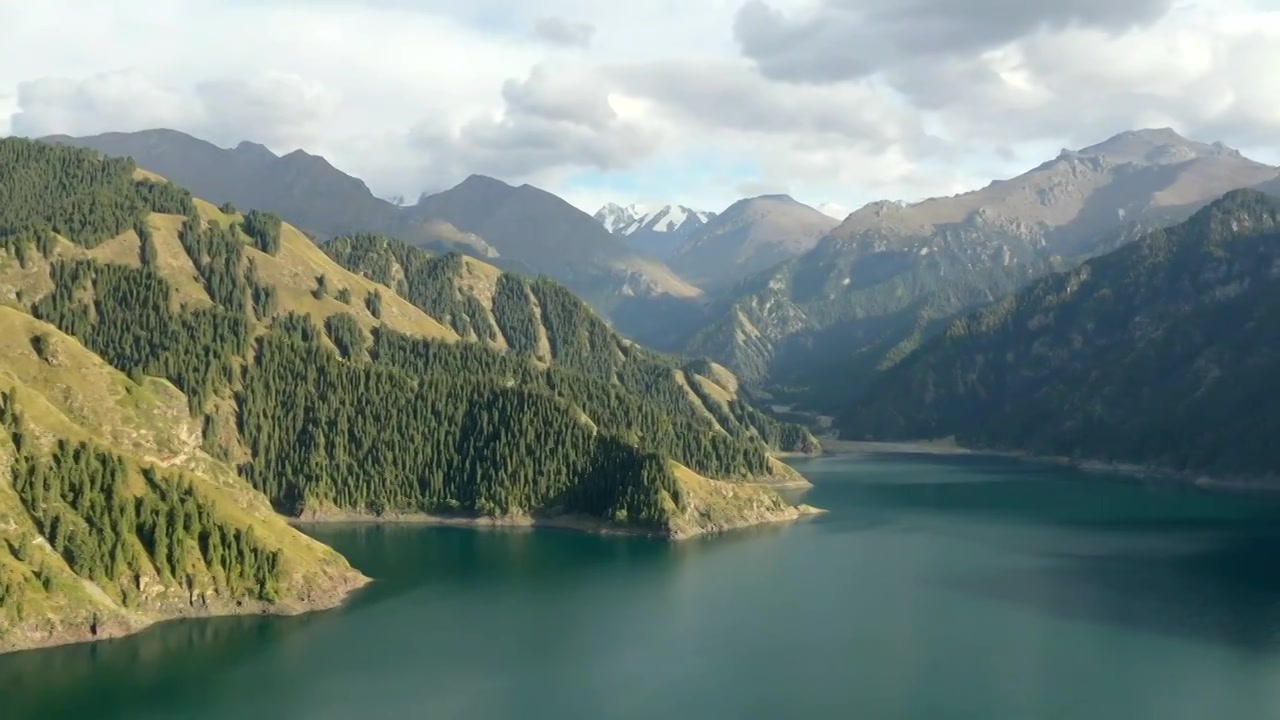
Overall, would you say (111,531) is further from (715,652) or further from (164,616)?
(715,652)

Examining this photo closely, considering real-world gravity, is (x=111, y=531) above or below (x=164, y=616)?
above

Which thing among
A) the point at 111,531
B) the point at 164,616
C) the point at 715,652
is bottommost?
the point at 715,652

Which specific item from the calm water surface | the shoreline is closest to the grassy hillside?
the shoreline

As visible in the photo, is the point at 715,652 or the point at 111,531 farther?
the point at 111,531

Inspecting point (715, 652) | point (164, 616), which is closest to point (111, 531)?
point (164, 616)

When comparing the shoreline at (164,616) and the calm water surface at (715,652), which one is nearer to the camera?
the calm water surface at (715,652)

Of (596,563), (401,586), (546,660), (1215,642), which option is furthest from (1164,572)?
(401,586)

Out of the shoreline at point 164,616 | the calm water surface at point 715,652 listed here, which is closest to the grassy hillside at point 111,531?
the shoreline at point 164,616

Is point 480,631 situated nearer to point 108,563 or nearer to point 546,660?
point 546,660

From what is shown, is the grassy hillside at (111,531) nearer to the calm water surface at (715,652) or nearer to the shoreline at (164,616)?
the shoreline at (164,616)
